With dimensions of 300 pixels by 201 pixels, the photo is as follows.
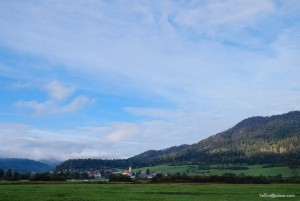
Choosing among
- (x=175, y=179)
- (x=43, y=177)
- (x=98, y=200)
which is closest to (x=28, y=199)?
(x=98, y=200)

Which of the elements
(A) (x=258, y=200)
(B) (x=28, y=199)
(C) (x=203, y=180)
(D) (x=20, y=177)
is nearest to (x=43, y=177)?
(D) (x=20, y=177)

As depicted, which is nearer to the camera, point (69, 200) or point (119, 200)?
point (69, 200)

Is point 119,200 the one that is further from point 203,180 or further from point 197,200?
point 203,180

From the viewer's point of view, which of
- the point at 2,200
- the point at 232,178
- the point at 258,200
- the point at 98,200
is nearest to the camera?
the point at 2,200

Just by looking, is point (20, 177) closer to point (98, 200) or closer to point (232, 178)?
point (232, 178)

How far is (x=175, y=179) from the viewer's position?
162 m

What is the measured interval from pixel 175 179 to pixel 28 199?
360 ft

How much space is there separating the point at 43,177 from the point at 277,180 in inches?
4056

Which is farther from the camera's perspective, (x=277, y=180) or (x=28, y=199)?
(x=277, y=180)

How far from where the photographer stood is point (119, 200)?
61812 mm

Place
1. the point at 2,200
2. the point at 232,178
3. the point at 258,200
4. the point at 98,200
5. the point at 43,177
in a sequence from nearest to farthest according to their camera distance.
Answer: the point at 2,200, the point at 98,200, the point at 258,200, the point at 43,177, the point at 232,178

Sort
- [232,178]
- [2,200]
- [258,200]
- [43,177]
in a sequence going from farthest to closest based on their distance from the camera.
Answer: [232,178] → [43,177] → [258,200] → [2,200]

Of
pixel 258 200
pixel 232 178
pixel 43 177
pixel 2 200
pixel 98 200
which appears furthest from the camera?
pixel 232 178

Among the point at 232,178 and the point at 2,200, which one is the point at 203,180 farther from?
the point at 2,200
